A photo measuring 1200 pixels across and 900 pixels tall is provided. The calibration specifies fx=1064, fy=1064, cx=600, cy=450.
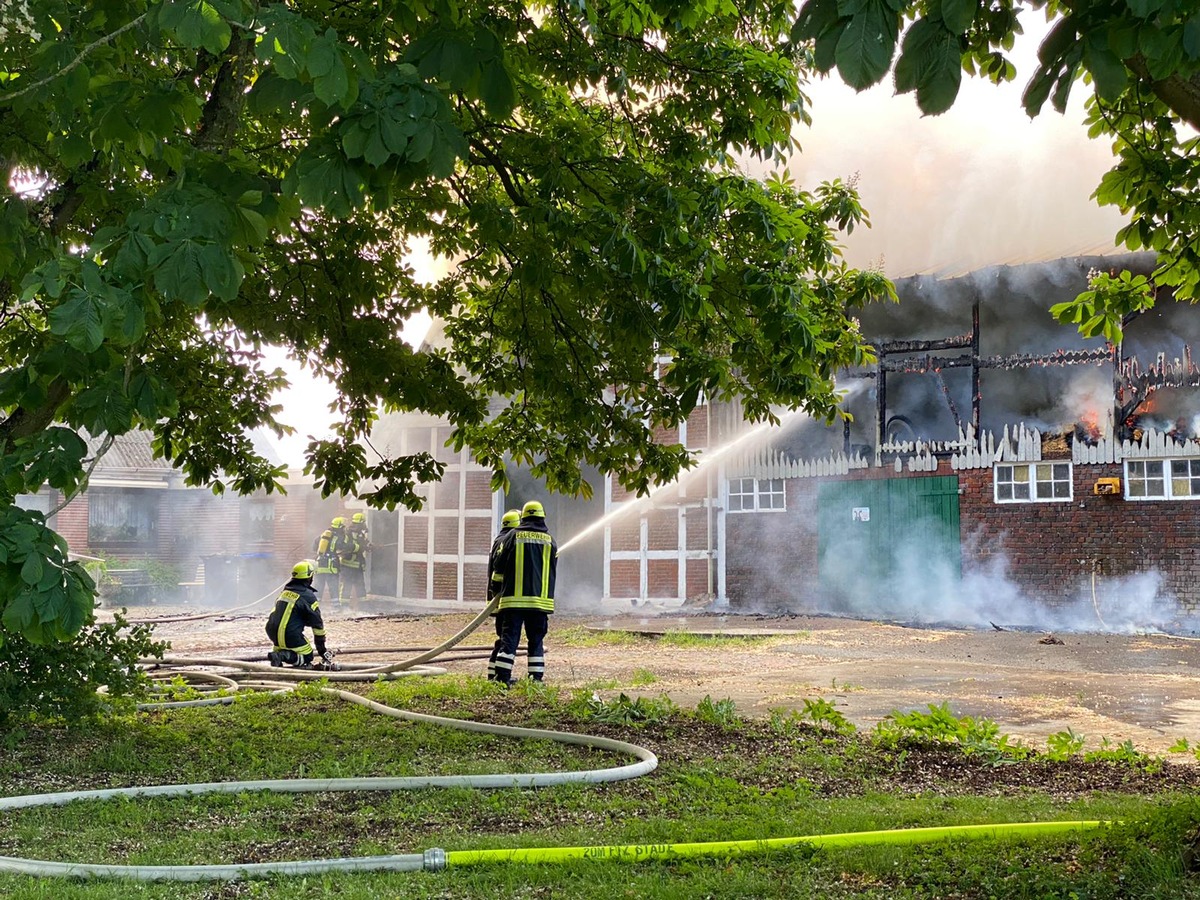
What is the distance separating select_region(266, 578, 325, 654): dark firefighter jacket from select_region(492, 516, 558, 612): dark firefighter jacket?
2.27 metres

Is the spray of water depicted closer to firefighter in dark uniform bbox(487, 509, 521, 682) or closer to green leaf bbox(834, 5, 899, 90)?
firefighter in dark uniform bbox(487, 509, 521, 682)

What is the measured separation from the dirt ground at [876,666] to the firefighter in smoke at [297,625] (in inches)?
56.6

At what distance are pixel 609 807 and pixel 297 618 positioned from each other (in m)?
6.66

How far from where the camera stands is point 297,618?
10570 millimetres

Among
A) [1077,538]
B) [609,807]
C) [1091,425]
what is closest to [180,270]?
[609,807]

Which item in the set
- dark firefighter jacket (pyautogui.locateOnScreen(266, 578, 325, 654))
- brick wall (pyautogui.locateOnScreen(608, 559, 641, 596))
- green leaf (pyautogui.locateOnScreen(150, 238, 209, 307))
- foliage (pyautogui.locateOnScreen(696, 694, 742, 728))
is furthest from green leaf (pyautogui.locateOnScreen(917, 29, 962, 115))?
brick wall (pyautogui.locateOnScreen(608, 559, 641, 596))

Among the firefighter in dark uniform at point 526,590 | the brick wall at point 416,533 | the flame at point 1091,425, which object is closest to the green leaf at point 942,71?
the firefighter in dark uniform at point 526,590

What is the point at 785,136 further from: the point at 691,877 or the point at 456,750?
the point at 691,877

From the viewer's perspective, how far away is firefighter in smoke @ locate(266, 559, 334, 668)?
414 inches

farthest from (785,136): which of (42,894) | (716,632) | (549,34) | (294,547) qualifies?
(294,547)

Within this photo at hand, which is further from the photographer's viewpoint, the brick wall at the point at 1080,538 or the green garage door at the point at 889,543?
the green garage door at the point at 889,543

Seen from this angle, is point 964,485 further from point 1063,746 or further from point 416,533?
point 416,533

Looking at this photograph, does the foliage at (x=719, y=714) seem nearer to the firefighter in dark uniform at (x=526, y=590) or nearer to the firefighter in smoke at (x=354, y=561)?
the firefighter in dark uniform at (x=526, y=590)

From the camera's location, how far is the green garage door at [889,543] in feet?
52.9
